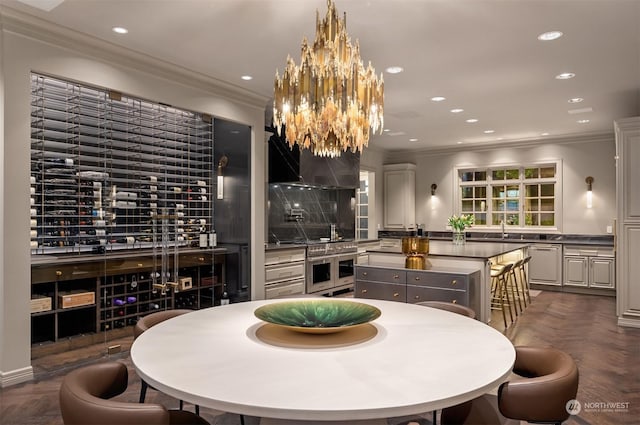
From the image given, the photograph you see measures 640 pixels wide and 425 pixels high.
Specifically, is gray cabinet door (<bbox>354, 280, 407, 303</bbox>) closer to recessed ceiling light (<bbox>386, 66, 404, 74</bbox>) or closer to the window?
recessed ceiling light (<bbox>386, 66, 404, 74</bbox>)

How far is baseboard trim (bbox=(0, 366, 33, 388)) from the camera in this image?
10.0ft

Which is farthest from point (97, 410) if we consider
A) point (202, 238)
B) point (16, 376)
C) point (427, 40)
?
point (202, 238)

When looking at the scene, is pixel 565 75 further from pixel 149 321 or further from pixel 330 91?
pixel 149 321

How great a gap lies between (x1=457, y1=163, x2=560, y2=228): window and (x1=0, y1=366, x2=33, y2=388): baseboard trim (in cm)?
730

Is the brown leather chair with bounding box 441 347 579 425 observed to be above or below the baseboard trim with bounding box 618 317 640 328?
above

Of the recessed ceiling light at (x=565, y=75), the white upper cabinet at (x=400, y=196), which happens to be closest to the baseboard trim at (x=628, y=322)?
the recessed ceiling light at (x=565, y=75)

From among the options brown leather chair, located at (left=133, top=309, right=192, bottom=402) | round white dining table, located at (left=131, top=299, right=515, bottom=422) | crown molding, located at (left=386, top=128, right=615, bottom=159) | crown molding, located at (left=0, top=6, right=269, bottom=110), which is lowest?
brown leather chair, located at (left=133, top=309, right=192, bottom=402)

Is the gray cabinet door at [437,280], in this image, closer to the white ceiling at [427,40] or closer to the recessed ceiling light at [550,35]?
the white ceiling at [427,40]

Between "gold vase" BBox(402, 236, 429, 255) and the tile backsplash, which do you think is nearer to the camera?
"gold vase" BBox(402, 236, 429, 255)

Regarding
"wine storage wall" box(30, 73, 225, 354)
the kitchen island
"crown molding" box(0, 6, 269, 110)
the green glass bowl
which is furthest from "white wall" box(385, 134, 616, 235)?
the green glass bowl

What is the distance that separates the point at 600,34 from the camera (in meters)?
3.29

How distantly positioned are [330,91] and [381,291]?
8.80 feet

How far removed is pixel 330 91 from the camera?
230cm

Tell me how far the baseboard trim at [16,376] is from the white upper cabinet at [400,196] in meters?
6.72
